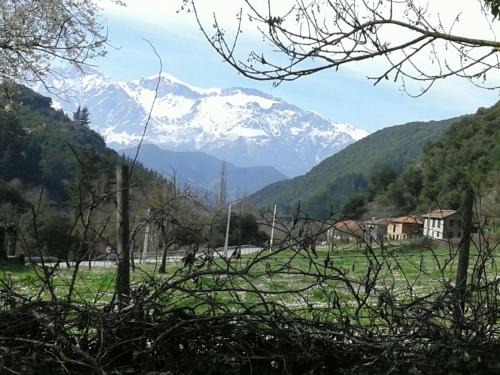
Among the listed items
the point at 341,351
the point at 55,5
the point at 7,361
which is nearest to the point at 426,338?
the point at 341,351

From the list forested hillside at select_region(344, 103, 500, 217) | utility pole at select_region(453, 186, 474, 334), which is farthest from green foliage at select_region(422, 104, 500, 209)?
utility pole at select_region(453, 186, 474, 334)

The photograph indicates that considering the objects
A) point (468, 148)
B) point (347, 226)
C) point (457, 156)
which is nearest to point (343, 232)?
point (347, 226)

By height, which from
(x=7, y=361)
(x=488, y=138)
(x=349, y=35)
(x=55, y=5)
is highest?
(x=488, y=138)

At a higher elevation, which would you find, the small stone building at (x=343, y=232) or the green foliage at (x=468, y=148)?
the green foliage at (x=468, y=148)

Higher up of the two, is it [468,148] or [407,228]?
[468,148]

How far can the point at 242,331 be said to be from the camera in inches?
140

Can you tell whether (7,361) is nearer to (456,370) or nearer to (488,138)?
(456,370)

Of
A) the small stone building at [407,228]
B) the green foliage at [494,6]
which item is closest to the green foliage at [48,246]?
the small stone building at [407,228]

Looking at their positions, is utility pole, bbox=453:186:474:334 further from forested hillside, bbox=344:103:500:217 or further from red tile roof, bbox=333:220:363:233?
forested hillside, bbox=344:103:500:217

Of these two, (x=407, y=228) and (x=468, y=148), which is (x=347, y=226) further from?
(x=468, y=148)

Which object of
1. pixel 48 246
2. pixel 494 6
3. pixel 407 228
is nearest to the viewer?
pixel 494 6

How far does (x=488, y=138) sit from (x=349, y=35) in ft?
258

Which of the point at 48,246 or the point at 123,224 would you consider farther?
the point at 48,246

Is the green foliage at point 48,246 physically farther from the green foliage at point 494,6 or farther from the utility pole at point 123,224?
the green foliage at point 494,6
